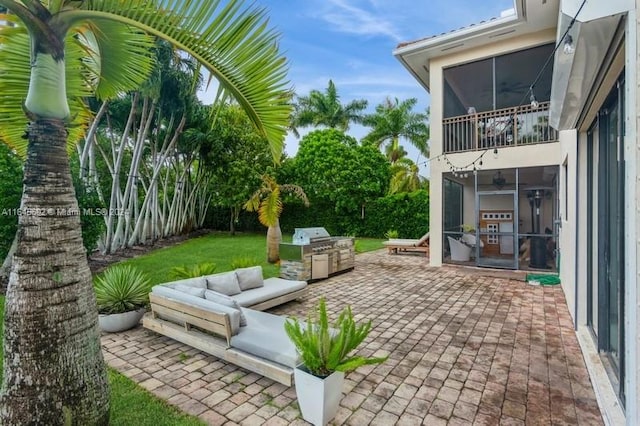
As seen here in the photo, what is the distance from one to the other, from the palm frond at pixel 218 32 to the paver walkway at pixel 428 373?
9.01 ft

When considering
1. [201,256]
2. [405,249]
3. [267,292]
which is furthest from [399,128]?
[267,292]

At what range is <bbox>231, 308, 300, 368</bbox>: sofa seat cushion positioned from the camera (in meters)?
3.37

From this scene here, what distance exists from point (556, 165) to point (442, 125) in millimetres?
3218

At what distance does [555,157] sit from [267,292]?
7997mm

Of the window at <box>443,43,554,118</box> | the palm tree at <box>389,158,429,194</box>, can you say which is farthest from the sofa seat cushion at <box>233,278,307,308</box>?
the palm tree at <box>389,158,429,194</box>

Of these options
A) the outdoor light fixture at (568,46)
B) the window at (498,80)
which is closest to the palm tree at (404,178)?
the window at (498,80)

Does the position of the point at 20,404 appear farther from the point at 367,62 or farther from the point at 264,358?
the point at 367,62

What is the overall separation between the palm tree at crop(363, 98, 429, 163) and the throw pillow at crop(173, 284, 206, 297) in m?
19.4

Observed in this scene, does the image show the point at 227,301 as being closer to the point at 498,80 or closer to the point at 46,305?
the point at 46,305

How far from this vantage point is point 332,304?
6.27 m

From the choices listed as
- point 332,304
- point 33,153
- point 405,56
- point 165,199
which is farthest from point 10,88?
point 165,199

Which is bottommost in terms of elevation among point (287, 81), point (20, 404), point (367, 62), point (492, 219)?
point (20, 404)

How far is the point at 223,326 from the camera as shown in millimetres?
3707

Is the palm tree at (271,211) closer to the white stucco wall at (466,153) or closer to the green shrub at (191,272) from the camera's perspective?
the green shrub at (191,272)
